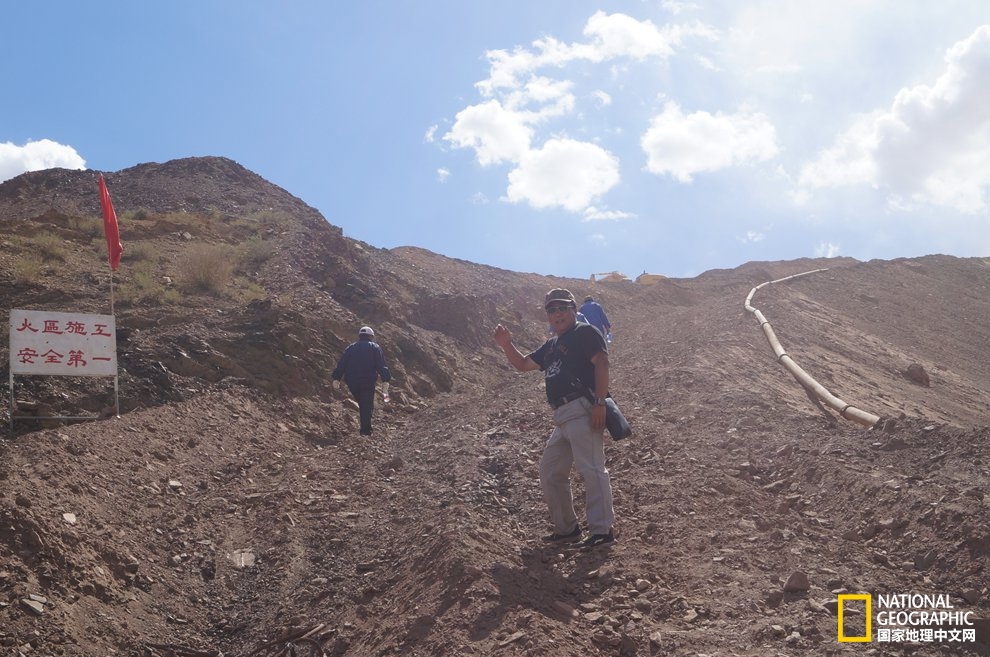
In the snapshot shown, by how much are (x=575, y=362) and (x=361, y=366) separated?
542 centimetres

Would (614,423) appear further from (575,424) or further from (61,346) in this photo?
(61,346)

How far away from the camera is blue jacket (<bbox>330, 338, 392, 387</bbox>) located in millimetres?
10406

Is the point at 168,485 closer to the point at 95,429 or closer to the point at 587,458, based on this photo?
the point at 95,429

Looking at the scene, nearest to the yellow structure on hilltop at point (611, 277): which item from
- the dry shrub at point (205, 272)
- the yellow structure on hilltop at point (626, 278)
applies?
the yellow structure on hilltop at point (626, 278)

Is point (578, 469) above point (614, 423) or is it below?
below

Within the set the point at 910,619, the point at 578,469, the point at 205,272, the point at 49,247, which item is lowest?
the point at 910,619

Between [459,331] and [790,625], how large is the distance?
1469 centimetres

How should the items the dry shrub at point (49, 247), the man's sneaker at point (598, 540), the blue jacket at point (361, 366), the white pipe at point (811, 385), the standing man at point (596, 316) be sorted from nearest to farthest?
1. the man's sneaker at point (598, 540)
2. the white pipe at point (811, 385)
3. the blue jacket at point (361, 366)
4. the standing man at point (596, 316)
5. the dry shrub at point (49, 247)

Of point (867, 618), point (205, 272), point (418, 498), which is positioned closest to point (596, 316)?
point (418, 498)

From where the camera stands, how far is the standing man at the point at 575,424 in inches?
211

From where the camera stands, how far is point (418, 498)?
6965 mm

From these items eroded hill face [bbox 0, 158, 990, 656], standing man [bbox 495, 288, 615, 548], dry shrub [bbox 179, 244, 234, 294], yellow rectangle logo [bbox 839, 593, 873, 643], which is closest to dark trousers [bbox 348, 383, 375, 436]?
eroded hill face [bbox 0, 158, 990, 656]

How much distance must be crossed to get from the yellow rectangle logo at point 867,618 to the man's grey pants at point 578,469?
1.62 meters

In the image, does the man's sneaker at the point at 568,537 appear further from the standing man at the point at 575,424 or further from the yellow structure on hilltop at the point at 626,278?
the yellow structure on hilltop at the point at 626,278
